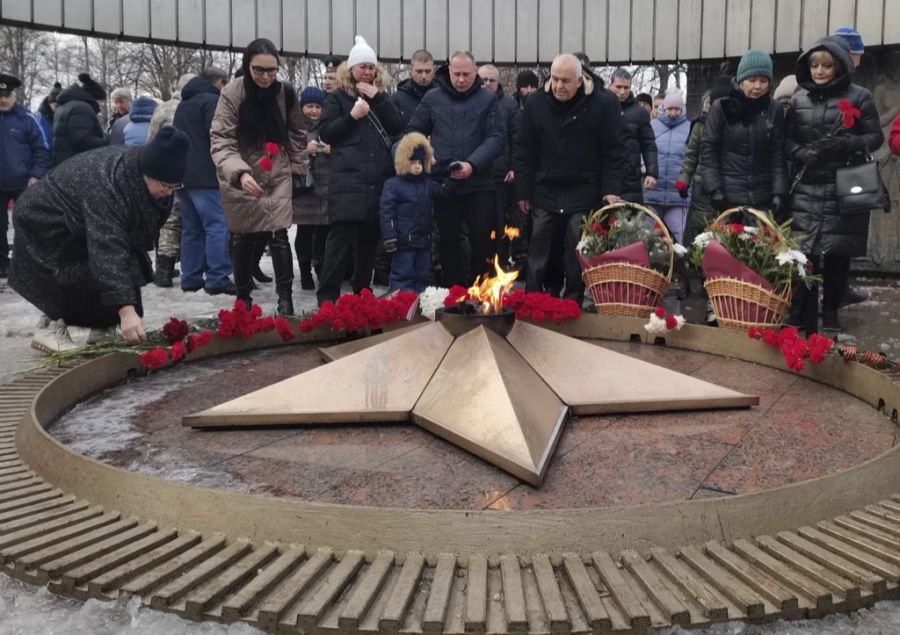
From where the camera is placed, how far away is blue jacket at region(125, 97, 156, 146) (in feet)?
29.7

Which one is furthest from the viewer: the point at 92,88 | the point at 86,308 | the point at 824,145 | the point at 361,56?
the point at 92,88

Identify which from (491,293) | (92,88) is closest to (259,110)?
(491,293)

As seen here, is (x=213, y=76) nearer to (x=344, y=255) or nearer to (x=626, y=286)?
(x=344, y=255)

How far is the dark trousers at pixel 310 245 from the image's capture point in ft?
27.9

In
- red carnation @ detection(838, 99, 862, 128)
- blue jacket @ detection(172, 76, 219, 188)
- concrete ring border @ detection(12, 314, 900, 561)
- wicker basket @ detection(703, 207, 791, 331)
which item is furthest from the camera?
blue jacket @ detection(172, 76, 219, 188)

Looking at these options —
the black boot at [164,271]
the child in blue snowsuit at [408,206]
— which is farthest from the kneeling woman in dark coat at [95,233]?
the black boot at [164,271]

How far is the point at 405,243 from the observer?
684cm

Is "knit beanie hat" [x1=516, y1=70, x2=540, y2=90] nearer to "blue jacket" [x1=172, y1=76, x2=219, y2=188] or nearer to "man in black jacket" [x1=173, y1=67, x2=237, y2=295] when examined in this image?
"man in black jacket" [x1=173, y1=67, x2=237, y2=295]

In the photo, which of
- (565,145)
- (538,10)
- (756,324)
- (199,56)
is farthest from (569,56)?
(199,56)

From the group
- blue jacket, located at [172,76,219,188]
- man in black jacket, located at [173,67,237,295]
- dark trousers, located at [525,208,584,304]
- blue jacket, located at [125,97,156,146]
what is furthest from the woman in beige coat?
blue jacket, located at [125,97,156,146]

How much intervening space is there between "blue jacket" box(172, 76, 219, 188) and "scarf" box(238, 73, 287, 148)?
125 centimetres

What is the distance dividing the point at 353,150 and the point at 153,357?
115 inches

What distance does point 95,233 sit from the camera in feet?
14.2

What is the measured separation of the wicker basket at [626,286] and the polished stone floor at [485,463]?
4.79 feet
